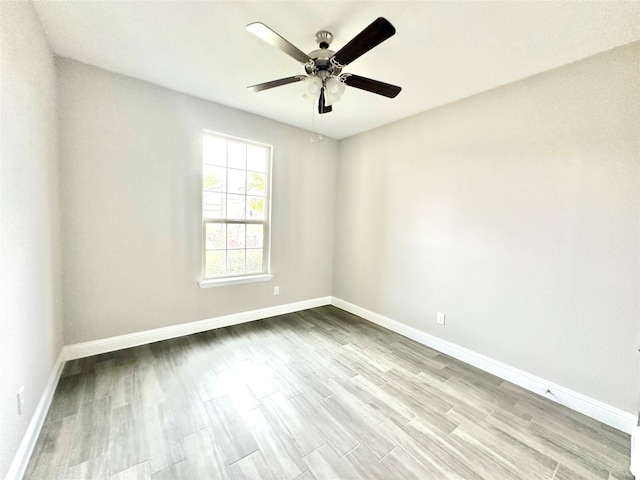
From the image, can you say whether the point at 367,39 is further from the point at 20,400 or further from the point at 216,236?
the point at 20,400

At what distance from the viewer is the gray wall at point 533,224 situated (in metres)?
1.78

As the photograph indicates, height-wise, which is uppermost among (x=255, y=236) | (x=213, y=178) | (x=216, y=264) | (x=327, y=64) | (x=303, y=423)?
(x=327, y=64)

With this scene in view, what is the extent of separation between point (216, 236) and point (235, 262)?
406mm

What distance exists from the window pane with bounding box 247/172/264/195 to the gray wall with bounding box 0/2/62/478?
174 cm

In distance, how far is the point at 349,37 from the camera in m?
1.80

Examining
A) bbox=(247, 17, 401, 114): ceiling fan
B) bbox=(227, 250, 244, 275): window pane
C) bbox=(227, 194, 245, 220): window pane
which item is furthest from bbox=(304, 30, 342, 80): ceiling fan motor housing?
bbox=(227, 250, 244, 275): window pane

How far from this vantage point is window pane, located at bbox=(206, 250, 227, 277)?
3.04m

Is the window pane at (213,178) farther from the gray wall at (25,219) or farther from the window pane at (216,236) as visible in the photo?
the gray wall at (25,219)

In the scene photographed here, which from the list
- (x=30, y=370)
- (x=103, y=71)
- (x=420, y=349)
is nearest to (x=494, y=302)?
(x=420, y=349)

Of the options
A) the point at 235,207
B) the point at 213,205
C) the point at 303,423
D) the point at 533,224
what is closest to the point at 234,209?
the point at 235,207

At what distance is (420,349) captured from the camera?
2.79 m

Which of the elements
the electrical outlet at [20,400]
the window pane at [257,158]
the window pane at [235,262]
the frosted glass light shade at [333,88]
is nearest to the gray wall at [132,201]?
the window pane at [257,158]

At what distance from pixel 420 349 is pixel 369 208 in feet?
6.14

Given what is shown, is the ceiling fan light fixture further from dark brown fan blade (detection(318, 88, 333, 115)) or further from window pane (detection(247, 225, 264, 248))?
window pane (detection(247, 225, 264, 248))
